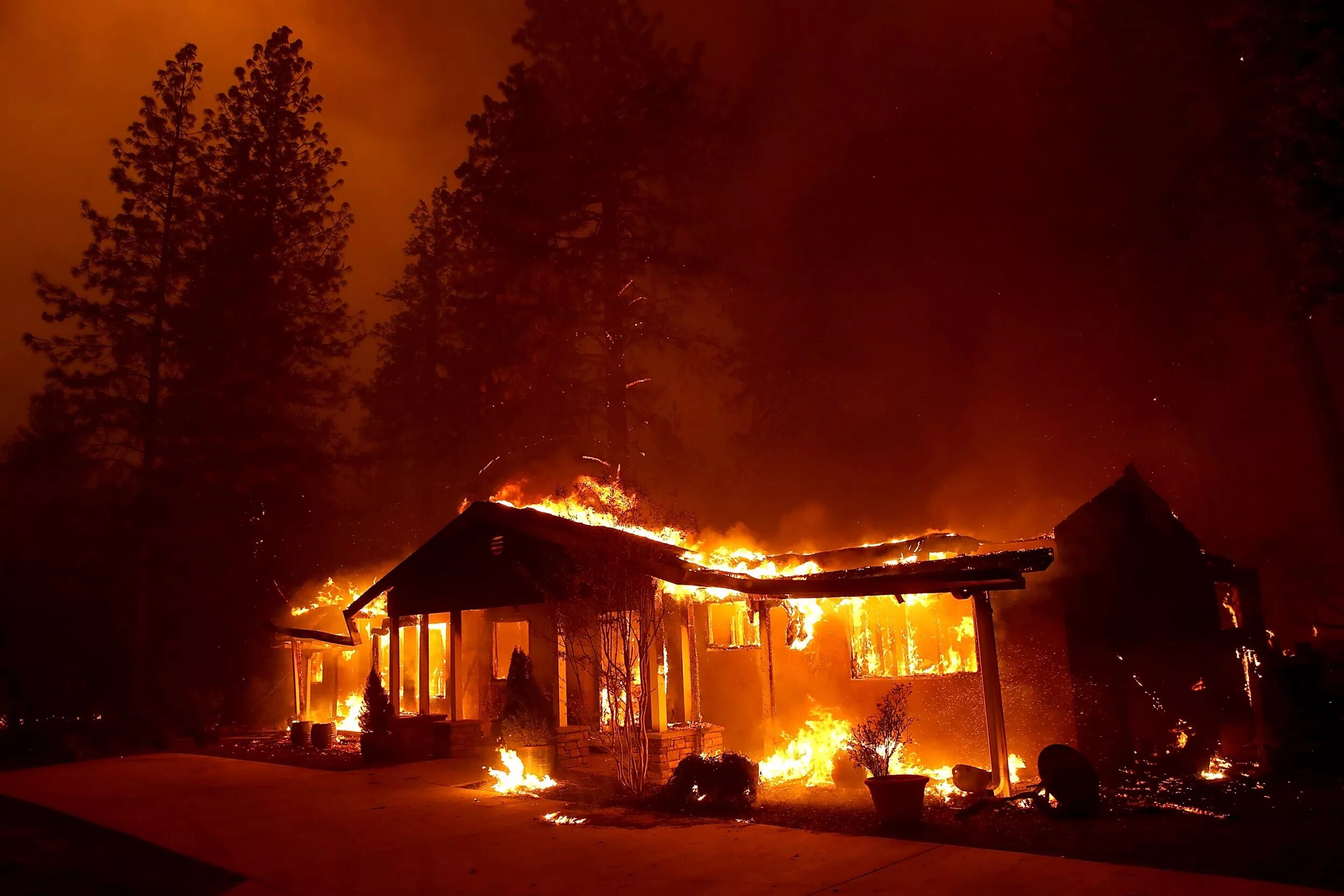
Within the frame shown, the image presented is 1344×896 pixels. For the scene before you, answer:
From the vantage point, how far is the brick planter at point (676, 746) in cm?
1345

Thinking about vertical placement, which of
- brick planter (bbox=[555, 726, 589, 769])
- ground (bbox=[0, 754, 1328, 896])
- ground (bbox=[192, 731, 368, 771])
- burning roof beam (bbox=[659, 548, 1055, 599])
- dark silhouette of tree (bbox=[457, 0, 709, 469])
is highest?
dark silhouette of tree (bbox=[457, 0, 709, 469])

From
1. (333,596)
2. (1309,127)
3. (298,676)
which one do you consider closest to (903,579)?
(1309,127)

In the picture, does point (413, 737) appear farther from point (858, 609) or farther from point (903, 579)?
point (903, 579)

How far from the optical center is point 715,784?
11047 millimetres

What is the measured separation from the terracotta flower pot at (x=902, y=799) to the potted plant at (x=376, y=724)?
11.5 meters

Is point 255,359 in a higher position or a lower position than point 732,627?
higher

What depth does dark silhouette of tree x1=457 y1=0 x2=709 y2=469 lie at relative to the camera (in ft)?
78.4

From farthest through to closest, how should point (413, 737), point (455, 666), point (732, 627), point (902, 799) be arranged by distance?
point (413, 737)
point (455, 666)
point (732, 627)
point (902, 799)

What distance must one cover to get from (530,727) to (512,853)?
4838mm

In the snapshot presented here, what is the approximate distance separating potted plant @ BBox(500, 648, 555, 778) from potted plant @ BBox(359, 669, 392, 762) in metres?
4.46

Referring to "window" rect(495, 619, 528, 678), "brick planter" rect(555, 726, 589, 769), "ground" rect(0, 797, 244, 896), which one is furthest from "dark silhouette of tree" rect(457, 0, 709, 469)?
"ground" rect(0, 797, 244, 896)

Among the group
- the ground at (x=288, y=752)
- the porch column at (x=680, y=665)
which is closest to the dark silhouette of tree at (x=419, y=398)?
the ground at (x=288, y=752)

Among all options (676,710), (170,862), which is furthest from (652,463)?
(170,862)

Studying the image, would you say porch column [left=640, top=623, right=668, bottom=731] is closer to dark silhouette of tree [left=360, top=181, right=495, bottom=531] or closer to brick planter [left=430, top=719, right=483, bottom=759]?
brick planter [left=430, top=719, right=483, bottom=759]
